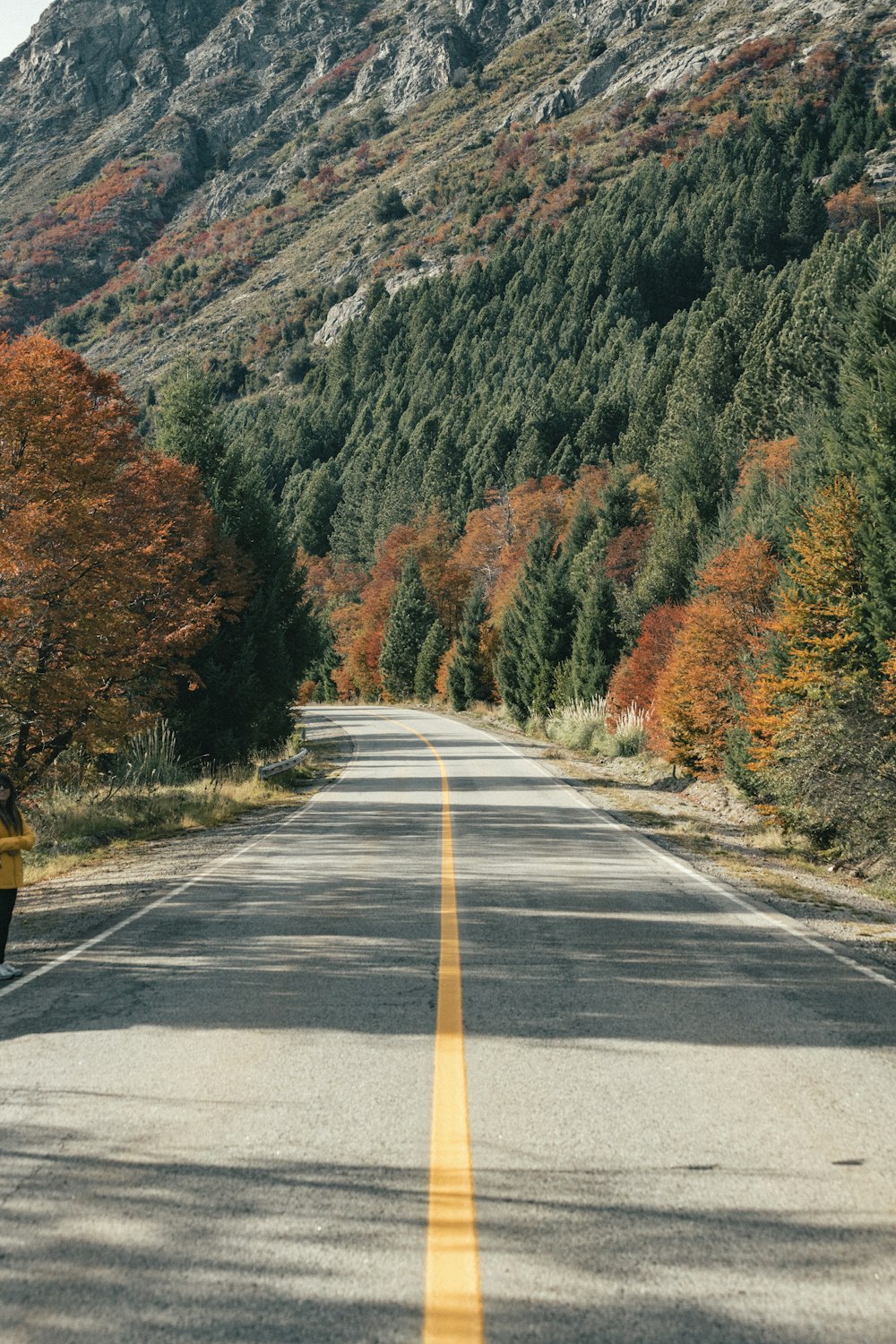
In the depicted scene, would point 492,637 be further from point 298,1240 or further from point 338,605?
point 298,1240

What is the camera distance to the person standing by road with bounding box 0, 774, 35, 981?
730cm

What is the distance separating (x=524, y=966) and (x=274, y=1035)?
A: 2216 mm

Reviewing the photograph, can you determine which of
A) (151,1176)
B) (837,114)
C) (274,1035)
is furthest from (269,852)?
(837,114)

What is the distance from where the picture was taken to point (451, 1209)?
Result: 366 centimetres

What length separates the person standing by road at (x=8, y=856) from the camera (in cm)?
730

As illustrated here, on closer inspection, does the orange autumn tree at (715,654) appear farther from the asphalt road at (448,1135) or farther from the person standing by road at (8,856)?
the person standing by road at (8,856)

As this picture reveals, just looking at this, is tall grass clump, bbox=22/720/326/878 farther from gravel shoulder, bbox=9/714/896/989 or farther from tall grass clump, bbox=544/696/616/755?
tall grass clump, bbox=544/696/616/755

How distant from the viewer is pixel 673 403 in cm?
7475

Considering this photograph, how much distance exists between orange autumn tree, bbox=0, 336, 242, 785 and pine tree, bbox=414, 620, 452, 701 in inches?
2147

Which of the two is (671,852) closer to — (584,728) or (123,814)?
(123,814)

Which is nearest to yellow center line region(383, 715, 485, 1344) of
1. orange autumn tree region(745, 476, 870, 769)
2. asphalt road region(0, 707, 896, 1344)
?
asphalt road region(0, 707, 896, 1344)

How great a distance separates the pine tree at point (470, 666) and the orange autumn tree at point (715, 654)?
38829 millimetres

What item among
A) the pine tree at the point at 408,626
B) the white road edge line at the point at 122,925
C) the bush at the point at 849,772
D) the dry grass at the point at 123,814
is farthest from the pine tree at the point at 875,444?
the pine tree at the point at 408,626

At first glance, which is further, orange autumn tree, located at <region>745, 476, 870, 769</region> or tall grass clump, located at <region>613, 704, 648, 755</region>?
tall grass clump, located at <region>613, 704, 648, 755</region>
